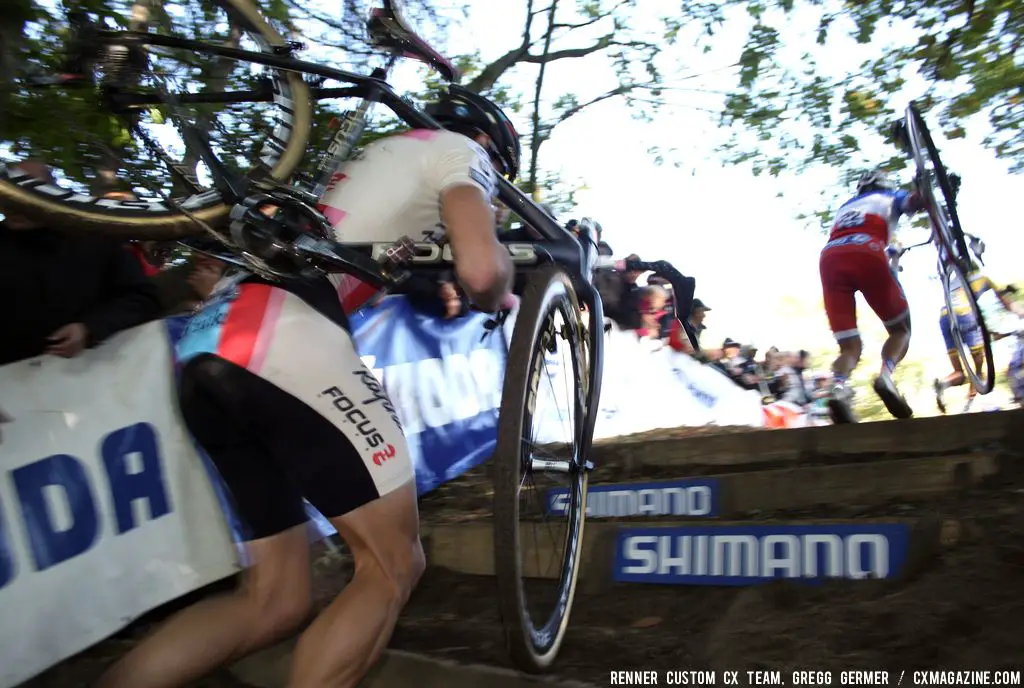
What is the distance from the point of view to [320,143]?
2994mm

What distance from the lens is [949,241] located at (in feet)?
20.3

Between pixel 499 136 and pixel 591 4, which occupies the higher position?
pixel 591 4

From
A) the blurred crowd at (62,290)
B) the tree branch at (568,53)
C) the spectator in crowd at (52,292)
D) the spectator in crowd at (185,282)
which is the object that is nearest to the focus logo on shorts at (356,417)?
the blurred crowd at (62,290)

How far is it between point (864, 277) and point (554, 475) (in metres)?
3.99

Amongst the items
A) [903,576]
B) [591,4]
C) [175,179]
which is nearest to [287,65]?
[175,179]

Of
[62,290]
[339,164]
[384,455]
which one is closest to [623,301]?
[62,290]

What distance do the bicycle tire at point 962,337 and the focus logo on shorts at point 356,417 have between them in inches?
216

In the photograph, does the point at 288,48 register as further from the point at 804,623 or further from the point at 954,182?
the point at 954,182

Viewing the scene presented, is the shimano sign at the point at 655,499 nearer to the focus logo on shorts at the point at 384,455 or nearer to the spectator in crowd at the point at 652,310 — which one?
the focus logo on shorts at the point at 384,455

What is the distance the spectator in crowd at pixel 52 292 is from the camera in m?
3.00

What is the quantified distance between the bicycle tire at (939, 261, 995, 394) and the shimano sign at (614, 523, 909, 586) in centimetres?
420

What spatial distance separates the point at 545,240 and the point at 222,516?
1.66m

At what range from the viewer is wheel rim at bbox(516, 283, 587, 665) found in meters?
2.61

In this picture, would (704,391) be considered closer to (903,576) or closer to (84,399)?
(903,576)
